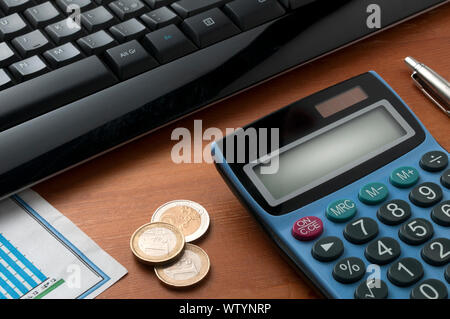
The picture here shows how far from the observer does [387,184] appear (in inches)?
17.0

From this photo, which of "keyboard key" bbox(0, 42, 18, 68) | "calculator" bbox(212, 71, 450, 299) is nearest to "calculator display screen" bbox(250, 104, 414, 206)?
"calculator" bbox(212, 71, 450, 299)

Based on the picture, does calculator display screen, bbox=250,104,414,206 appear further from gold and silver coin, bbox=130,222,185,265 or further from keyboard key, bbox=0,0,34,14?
keyboard key, bbox=0,0,34,14

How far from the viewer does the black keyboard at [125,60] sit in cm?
47

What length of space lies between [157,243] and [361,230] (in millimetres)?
138

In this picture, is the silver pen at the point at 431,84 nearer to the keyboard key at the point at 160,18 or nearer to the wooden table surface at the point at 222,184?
the wooden table surface at the point at 222,184

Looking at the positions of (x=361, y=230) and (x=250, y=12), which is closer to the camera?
(x=361, y=230)

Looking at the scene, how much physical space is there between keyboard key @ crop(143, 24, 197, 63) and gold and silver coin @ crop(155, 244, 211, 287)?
6.5 inches

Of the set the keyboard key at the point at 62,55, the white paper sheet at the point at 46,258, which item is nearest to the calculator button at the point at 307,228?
the white paper sheet at the point at 46,258

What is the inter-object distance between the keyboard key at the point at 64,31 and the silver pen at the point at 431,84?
0.28 metres

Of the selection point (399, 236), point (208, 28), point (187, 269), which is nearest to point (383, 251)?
point (399, 236)

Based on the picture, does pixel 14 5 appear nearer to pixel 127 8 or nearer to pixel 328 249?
pixel 127 8

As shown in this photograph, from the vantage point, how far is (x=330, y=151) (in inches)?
17.7

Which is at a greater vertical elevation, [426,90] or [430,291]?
[426,90]
